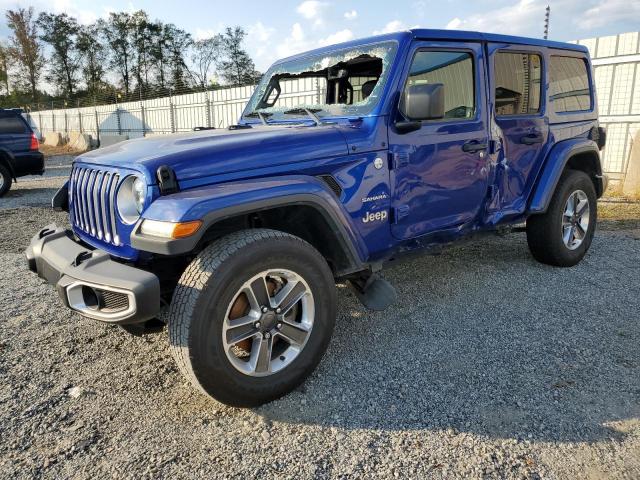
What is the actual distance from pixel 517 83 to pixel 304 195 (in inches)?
95.1

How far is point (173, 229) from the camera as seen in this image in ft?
7.32

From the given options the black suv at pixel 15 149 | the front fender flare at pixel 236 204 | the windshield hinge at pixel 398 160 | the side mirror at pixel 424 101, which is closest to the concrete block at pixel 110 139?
the black suv at pixel 15 149

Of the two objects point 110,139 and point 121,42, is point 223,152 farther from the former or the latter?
point 121,42

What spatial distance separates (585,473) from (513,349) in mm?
1134

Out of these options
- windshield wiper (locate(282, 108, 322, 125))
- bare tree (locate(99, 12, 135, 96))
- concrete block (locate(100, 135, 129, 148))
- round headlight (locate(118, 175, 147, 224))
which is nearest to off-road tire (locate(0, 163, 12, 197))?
windshield wiper (locate(282, 108, 322, 125))

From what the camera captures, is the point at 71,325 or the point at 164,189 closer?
the point at 164,189

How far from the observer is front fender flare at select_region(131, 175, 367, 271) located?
225 cm

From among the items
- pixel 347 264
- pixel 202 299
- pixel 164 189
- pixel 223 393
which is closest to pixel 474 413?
pixel 347 264

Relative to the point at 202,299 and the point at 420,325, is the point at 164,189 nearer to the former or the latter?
the point at 202,299

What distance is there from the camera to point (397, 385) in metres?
2.78

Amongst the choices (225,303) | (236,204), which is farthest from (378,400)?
(236,204)

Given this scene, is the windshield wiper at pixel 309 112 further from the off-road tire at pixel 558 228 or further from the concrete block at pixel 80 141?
the concrete block at pixel 80 141

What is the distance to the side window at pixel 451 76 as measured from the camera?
332cm

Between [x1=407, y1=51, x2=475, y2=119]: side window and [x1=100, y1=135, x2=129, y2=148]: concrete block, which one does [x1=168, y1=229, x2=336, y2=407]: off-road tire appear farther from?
[x1=100, y1=135, x2=129, y2=148]: concrete block
